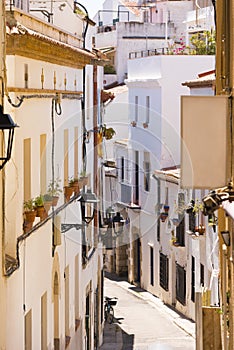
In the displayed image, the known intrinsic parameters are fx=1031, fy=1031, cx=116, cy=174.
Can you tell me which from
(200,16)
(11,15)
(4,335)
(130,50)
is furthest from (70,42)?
(130,50)

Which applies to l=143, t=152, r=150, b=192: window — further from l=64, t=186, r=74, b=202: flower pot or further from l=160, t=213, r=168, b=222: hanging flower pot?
l=64, t=186, r=74, b=202: flower pot

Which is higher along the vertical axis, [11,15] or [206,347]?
[11,15]

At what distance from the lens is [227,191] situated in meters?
Result: 8.62

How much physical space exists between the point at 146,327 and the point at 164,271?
5873 mm

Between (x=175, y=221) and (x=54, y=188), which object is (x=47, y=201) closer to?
(x=54, y=188)

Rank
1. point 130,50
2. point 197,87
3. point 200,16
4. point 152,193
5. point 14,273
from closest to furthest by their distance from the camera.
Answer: point 14,273 → point 197,87 → point 152,193 → point 200,16 → point 130,50

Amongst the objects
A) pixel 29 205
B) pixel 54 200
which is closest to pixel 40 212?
pixel 29 205

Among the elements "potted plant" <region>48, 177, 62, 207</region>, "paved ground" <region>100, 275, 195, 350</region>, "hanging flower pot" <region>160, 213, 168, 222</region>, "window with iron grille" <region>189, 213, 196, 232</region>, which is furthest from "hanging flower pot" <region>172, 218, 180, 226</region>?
"potted plant" <region>48, 177, 62, 207</region>

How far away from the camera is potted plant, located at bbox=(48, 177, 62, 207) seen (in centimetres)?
1658

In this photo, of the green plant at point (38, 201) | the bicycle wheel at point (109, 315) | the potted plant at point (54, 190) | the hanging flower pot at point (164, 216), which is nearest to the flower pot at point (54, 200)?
the potted plant at point (54, 190)

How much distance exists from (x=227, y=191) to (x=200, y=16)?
34.7 m

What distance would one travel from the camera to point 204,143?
930 centimetres

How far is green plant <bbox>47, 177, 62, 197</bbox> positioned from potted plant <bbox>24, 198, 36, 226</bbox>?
2.04 meters

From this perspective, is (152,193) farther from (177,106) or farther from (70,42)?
(70,42)
